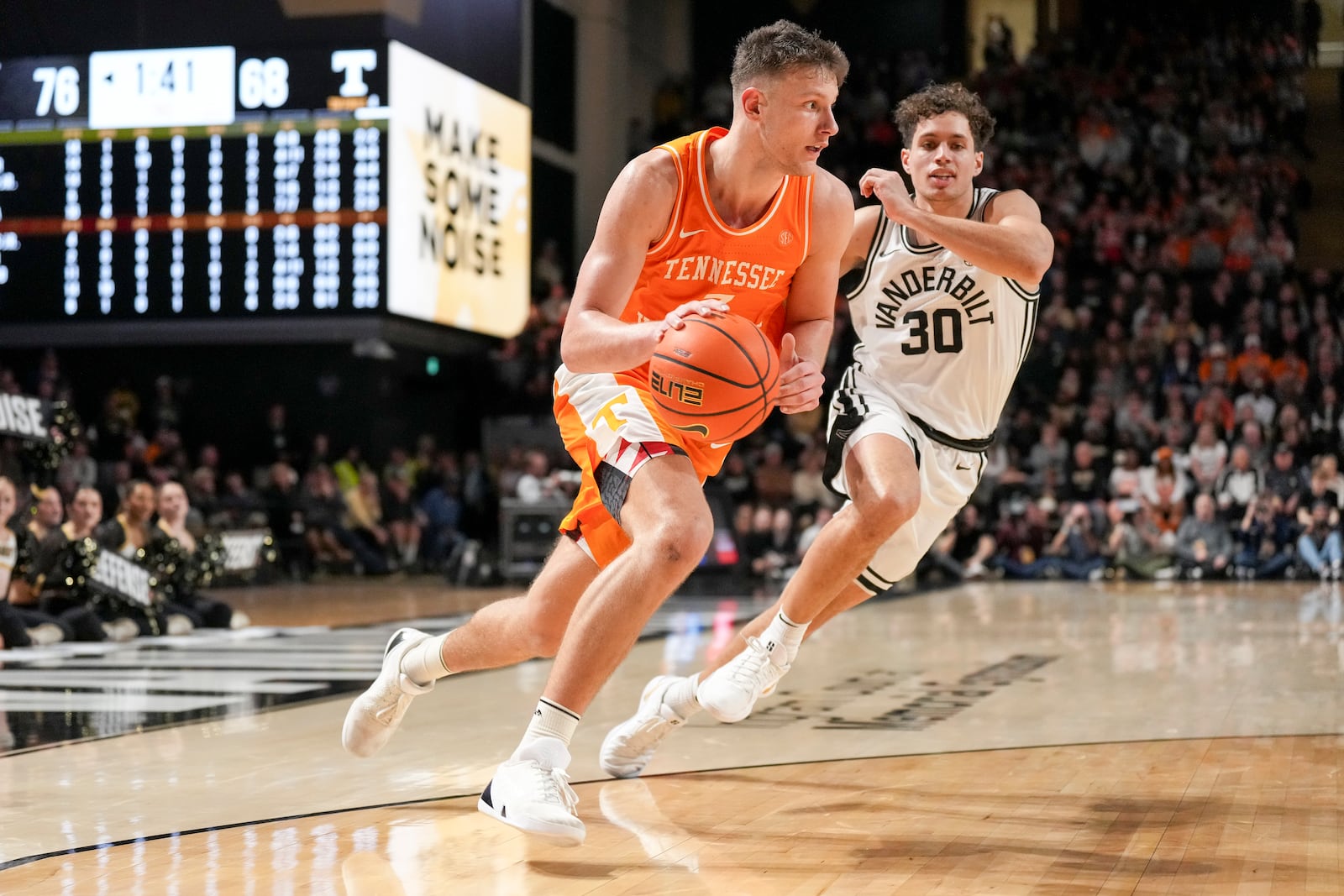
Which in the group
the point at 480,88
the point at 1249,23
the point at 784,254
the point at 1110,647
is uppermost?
the point at 1249,23

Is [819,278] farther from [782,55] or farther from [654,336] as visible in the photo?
[654,336]

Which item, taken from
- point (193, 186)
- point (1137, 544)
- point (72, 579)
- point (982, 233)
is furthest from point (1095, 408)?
point (982, 233)

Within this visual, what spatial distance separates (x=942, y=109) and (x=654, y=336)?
1667mm

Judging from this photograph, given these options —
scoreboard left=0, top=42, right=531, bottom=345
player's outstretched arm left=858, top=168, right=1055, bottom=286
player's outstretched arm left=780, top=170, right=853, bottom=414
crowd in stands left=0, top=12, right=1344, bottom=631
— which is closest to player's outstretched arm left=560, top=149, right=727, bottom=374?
player's outstretched arm left=780, top=170, right=853, bottom=414

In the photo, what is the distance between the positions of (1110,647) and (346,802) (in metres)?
5.10

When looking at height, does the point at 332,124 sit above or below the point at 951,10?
below

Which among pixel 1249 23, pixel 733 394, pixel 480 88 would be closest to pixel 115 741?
pixel 733 394

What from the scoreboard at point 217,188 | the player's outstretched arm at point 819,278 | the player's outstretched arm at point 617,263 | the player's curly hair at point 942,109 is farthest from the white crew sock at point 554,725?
the scoreboard at point 217,188

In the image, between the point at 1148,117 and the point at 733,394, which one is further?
the point at 1148,117

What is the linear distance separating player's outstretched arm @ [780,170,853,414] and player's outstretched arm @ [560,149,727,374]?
1.35 feet

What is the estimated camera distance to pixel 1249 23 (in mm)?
20609

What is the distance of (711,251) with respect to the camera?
12.6 feet

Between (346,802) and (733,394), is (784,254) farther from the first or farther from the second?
(346,802)

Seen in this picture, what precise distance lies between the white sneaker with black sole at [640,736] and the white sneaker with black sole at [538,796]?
2.53ft
